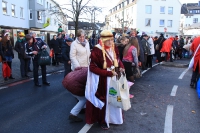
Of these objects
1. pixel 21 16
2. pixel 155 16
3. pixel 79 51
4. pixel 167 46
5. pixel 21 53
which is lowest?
pixel 21 53

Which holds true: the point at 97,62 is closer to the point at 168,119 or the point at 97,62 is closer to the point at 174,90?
the point at 168,119

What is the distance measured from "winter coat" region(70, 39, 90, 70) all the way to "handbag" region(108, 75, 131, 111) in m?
1.62

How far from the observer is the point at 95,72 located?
12.8 feet

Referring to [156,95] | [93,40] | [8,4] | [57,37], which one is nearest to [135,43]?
[156,95]

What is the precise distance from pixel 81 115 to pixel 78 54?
1.53 m

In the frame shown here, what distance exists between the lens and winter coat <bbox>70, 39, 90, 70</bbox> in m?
5.29

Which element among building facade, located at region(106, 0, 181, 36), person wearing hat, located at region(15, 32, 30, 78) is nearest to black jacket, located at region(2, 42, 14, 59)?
person wearing hat, located at region(15, 32, 30, 78)

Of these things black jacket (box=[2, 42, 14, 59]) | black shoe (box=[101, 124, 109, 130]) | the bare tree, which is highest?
the bare tree

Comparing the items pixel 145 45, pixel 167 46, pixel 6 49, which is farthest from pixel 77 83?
pixel 167 46

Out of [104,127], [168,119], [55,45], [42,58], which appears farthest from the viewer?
[55,45]

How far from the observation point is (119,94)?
12.7 ft

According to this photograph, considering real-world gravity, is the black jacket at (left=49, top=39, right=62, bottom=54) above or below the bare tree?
below

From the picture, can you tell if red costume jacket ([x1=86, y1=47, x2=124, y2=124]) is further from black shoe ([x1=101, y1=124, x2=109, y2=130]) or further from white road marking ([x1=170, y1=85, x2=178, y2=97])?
white road marking ([x1=170, y1=85, x2=178, y2=97])

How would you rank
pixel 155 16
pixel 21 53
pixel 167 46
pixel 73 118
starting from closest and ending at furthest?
pixel 73 118 < pixel 21 53 < pixel 167 46 < pixel 155 16
